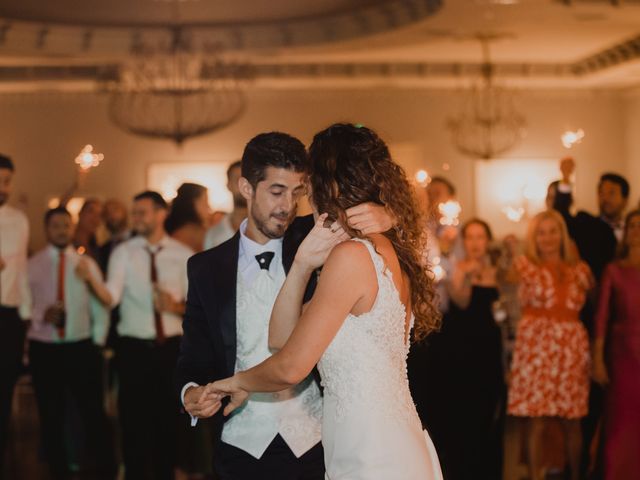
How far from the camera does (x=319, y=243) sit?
2.24m

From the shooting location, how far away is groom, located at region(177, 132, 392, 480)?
8.51 feet

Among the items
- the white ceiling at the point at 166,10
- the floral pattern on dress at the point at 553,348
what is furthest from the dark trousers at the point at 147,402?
the white ceiling at the point at 166,10

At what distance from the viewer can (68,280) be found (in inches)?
223

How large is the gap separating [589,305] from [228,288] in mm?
3366

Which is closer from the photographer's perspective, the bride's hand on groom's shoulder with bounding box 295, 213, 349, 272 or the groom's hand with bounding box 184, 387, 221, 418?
the bride's hand on groom's shoulder with bounding box 295, 213, 349, 272

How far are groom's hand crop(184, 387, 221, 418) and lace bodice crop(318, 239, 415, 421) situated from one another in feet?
0.97

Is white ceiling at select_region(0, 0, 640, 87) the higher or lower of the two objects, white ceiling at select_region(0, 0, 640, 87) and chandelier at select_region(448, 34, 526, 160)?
the higher

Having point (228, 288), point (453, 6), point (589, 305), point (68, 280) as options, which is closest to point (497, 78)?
point (453, 6)

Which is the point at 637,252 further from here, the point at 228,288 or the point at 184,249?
the point at 228,288

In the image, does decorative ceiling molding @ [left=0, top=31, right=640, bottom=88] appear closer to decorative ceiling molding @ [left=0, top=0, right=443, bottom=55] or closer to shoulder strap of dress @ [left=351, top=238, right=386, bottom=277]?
decorative ceiling molding @ [left=0, top=0, right=443, bottom=55]

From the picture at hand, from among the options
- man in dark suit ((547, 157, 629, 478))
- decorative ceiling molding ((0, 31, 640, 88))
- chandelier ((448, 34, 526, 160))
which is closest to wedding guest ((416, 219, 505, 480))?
man in dark suit ((547, 157, 629, 478))

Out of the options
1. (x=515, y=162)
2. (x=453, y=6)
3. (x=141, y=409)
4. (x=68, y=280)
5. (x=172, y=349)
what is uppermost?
(x=453, y=6)

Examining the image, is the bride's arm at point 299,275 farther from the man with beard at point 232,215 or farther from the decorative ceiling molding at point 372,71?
the decorative ceiling molding at point 372,71

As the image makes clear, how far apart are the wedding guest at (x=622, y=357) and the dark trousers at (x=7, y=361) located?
10.2ft
